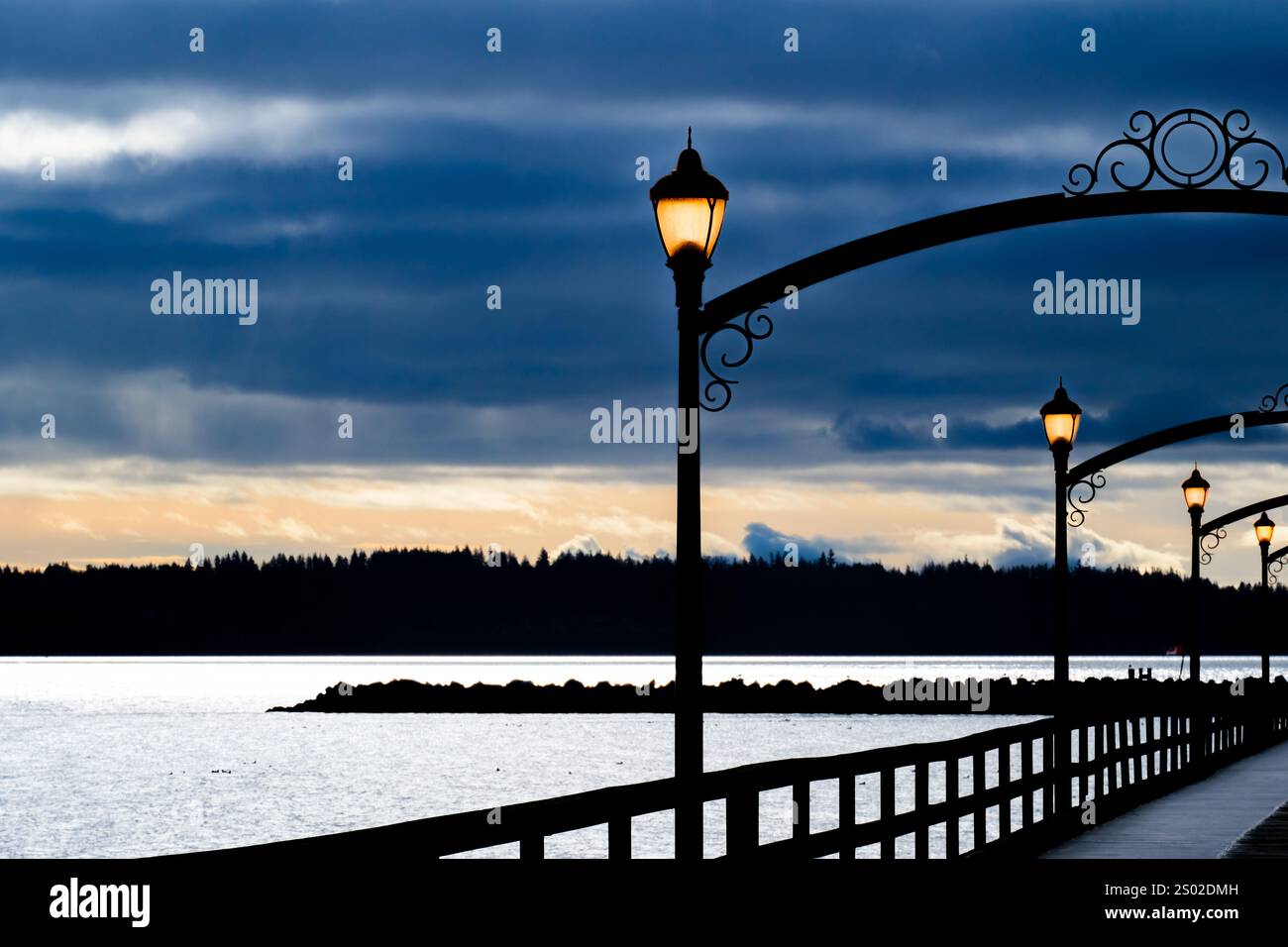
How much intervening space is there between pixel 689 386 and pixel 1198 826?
1061 cm

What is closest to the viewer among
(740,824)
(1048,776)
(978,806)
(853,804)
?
(740,824)

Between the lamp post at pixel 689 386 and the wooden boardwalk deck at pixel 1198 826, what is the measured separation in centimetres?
699

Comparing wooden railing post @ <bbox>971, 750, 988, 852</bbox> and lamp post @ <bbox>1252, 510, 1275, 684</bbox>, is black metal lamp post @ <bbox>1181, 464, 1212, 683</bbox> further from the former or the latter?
wooden railing post @ <bbox>971, 750, 988, 852</bbox>

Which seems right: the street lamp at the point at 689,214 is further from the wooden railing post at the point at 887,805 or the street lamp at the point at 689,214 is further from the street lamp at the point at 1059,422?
the street lamp at the point at 1059,422

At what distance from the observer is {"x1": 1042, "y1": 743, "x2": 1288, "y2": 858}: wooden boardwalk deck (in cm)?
1642

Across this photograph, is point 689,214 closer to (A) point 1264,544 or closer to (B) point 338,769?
(A) point 1264,544

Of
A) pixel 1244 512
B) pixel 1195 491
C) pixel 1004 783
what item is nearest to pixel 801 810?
pixel 1004 783

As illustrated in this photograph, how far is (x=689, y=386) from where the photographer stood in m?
10.8

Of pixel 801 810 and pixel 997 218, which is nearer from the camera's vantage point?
pixel 801 810

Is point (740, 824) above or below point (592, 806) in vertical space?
below

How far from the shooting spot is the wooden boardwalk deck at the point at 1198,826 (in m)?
16.4

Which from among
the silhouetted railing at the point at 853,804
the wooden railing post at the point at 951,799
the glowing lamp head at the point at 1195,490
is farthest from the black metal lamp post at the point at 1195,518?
the wooden railing post at the point at 951,799
